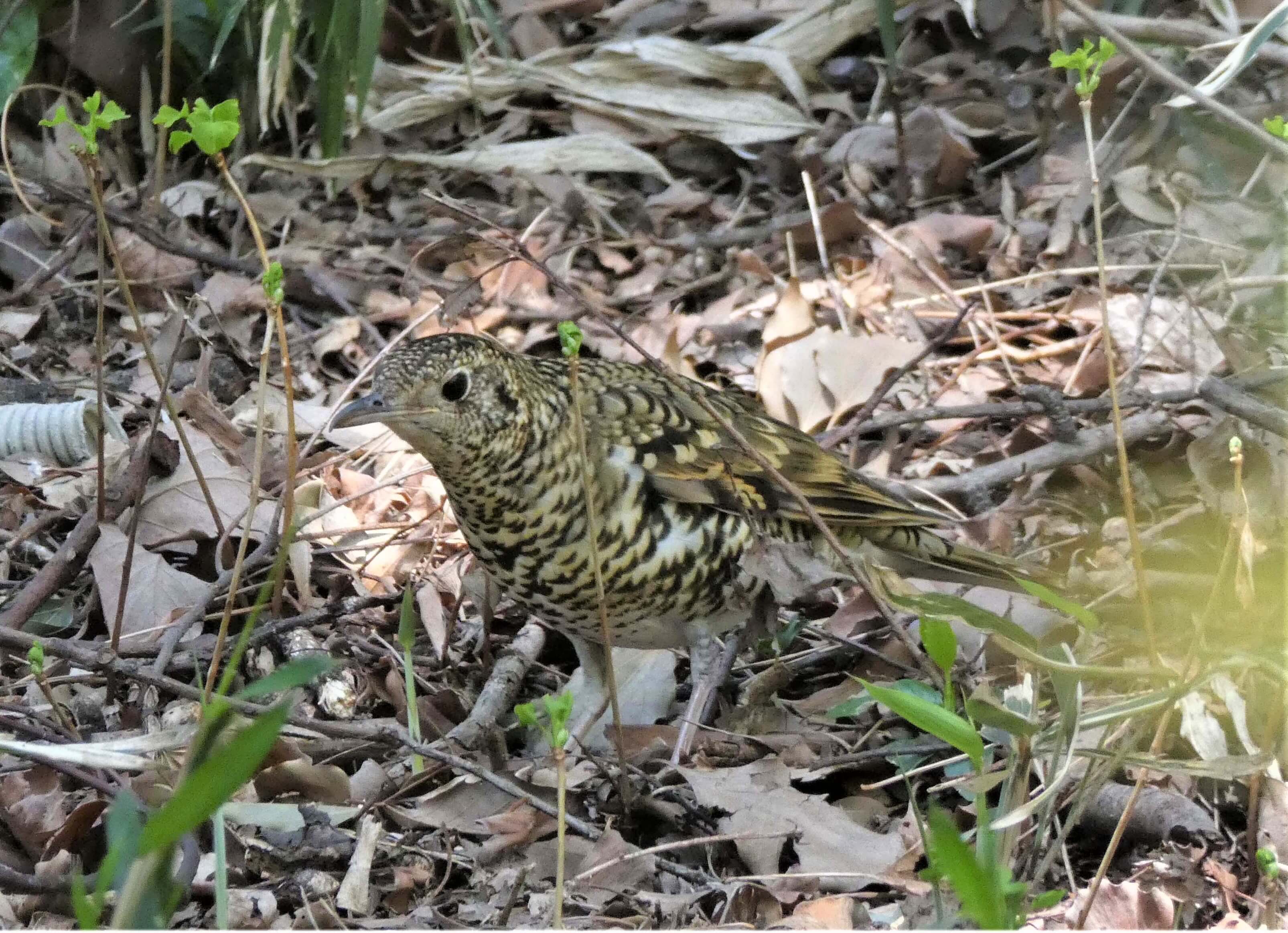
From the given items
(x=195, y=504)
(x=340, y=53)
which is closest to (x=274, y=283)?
(x=195, y=504)

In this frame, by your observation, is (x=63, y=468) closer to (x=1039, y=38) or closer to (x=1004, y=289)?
(x=1004, y=289)

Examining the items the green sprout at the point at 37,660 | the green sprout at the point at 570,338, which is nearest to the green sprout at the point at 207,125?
the green sprout at the point at 570,338

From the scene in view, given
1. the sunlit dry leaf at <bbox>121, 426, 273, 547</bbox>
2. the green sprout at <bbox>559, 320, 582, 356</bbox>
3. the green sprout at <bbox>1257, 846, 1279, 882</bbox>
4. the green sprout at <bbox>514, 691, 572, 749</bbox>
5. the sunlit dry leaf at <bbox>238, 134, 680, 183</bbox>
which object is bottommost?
the sunlit dry leaf at <bbox>121, 426, 273, 547</bbox>

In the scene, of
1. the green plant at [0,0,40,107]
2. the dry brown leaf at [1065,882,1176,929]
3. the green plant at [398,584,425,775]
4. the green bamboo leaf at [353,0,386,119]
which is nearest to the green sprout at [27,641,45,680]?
the green plant at [398,584,425,775]

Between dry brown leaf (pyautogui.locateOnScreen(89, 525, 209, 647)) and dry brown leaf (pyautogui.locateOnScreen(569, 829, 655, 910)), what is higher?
dry brown leaf (pyautogui.locateOnScreen(89, 525, 209, 647))

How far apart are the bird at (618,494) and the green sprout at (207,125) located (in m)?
0.66

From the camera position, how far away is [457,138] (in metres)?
5.86

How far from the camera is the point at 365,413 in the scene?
2.75 metres

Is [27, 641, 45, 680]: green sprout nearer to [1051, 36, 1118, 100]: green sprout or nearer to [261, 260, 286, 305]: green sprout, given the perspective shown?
[261, 260, 286, 305]: green sprout

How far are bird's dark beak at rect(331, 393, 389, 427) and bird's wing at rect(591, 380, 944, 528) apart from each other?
0.57m

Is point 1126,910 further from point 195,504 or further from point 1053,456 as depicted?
point 195,504

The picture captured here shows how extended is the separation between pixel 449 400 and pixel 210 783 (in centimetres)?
154

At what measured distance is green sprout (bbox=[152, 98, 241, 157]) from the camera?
2131 millimetres

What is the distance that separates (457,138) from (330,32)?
1.04 m
